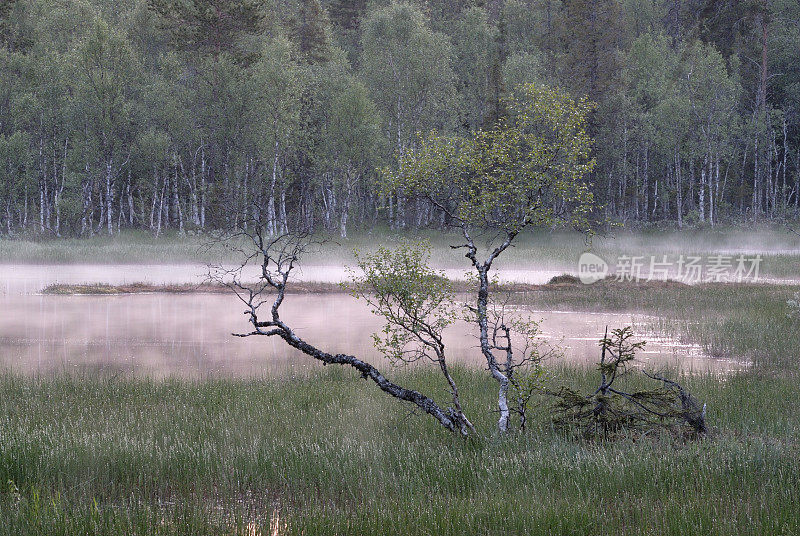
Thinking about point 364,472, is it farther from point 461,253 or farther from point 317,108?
point 317,108

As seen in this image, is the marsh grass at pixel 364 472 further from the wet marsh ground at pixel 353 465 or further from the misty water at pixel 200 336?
the misty water at pixel 200 336

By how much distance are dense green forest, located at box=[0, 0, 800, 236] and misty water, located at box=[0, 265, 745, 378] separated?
2502 centimetres

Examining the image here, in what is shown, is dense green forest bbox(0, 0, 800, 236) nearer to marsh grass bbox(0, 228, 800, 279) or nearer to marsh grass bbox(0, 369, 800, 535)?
marsh grass bbox(0, 228, 800, 279)

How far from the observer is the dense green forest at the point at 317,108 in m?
56.6

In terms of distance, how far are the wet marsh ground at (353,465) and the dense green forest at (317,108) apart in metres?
39.7

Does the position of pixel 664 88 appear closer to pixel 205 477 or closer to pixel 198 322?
pixel 198 322

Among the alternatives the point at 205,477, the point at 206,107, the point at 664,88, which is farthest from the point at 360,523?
the point at 664,88

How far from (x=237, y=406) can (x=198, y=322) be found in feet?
39.3

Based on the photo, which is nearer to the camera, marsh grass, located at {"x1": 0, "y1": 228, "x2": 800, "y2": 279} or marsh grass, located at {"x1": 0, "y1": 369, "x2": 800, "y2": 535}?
marsh grass, located at {"x1": 0, "y1": 369, "x2": 800, "y2": 535}

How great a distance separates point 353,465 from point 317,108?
57265 millimetres

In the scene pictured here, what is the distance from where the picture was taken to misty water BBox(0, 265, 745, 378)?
16.8 metres

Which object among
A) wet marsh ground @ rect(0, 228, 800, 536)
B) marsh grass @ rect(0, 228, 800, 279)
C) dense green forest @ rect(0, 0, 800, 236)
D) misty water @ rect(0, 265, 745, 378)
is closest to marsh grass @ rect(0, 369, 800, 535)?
wet marsh ground @ rect(0, 228, 800, 536)

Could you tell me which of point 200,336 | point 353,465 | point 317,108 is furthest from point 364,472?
point 317,108

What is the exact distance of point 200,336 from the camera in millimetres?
21078
